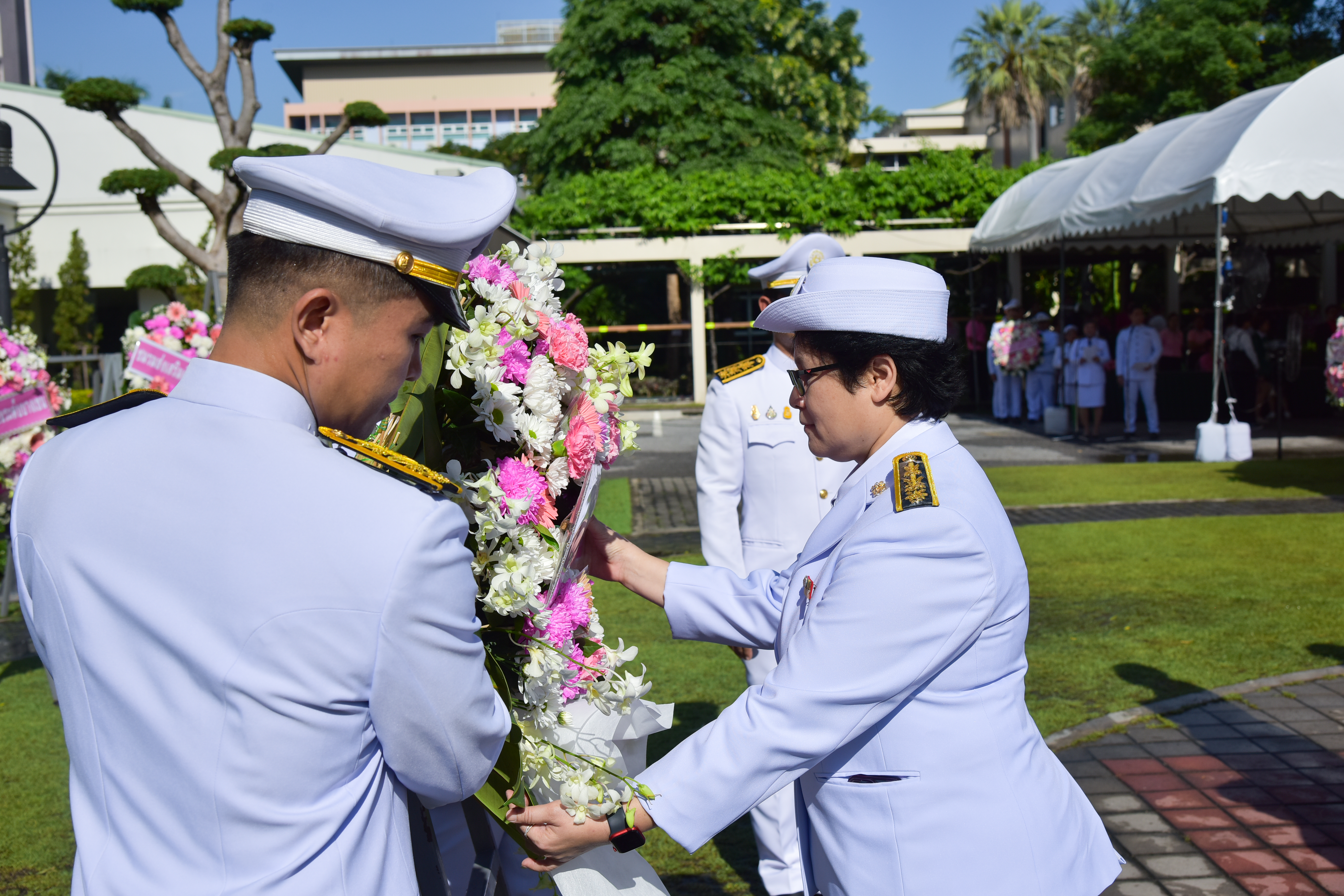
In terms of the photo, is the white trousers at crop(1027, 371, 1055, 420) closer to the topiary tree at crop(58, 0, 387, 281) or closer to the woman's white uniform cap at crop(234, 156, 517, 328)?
the topiary tree at crop(58, 0, 387, 281)

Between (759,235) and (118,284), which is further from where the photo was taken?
(118,284)

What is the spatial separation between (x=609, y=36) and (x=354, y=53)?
45891mm

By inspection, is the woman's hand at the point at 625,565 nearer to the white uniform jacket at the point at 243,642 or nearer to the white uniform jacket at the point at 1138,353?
the white uniform jacket at the point at 243,642

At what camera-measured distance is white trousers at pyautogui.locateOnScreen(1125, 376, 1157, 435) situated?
56.5 ft

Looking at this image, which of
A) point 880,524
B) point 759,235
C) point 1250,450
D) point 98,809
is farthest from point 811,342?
point 759,235

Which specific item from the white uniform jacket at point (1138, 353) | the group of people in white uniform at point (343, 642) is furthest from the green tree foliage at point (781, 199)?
the group of people in white uniform at point (343, 642)

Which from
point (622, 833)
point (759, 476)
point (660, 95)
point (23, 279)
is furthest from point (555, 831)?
point (23, 279)

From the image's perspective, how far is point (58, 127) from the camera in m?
34.4

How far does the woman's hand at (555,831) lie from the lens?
197 cm

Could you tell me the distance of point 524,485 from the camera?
1922mm

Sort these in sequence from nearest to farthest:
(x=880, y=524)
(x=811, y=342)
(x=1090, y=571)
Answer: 1. (x=880, y=524)
2. (x=811, y=342)
3. (x=1090, y=571)

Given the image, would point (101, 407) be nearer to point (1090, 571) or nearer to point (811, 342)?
point (811, 342)

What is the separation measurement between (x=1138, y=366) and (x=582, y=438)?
55.3ft

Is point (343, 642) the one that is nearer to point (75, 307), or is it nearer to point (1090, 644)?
point (1090, 644)
